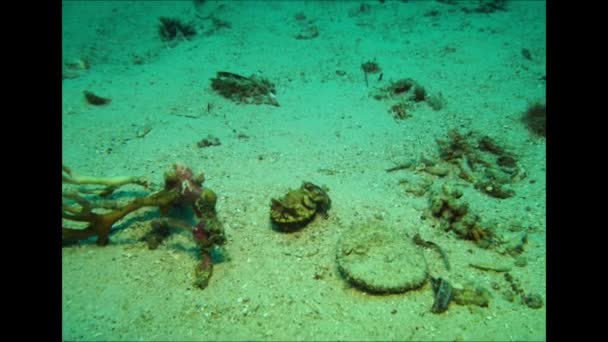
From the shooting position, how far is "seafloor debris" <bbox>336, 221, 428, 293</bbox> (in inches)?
116

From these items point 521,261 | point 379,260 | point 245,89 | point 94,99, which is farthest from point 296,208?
point 94,99

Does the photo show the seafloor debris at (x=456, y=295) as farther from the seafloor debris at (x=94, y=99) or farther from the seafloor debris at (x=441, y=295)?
the seafloor debris at (x=94, y=99)

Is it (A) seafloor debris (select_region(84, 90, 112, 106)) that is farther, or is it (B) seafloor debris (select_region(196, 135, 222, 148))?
(A) seafloor debris (select_region(84, 90, 112, 106))

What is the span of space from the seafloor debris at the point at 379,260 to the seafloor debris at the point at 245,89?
12.0 ft

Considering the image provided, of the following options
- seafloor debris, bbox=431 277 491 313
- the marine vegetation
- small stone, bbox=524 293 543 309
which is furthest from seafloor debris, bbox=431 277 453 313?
the marine vegetation

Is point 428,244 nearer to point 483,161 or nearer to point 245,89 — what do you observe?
point 483,161

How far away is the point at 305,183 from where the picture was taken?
379 cm

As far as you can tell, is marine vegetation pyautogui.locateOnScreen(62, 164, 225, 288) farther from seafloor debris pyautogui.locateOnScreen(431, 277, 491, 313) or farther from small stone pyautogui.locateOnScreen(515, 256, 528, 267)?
small stone pyautogui.locateOnScreen(515, 256, 528, 267)

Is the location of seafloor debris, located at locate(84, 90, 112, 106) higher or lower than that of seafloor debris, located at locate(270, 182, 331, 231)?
higher

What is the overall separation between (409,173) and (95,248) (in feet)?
11.7

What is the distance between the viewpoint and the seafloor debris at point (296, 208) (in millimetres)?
→ 3568

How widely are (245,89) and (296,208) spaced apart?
3.62 m

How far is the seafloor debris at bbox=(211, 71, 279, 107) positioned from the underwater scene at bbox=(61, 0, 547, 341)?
1.2 inches
